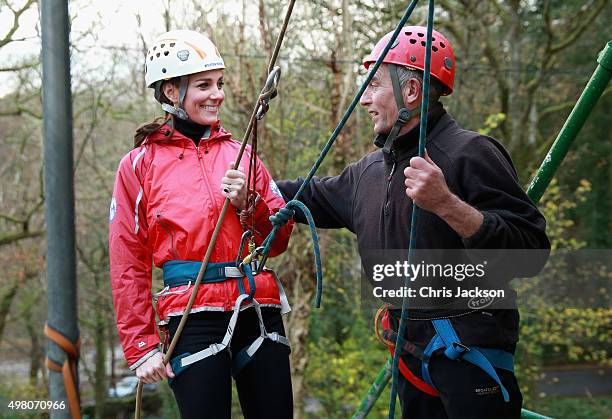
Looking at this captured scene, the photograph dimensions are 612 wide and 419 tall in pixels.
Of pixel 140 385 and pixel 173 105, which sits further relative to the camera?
pixel 173 105

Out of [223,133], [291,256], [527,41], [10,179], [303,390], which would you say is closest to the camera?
[223,133]

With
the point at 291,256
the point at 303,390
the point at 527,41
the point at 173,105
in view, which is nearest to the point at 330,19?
the point at 291,256

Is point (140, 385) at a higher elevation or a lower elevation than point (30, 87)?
lower

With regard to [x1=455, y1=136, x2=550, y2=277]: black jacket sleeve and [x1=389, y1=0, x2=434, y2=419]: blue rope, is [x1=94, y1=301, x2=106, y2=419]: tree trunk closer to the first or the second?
[x1=389, y1=0, x2=434, y2=419]: blue rope

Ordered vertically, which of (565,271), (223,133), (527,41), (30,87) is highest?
(527,41)

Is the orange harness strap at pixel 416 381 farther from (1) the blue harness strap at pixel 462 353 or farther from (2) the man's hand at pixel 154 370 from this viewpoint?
(2) the man's hand at pixel 154 370

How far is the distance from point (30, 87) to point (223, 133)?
929cm

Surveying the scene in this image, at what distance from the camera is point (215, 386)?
7.91 ft

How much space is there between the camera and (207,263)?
2.42m

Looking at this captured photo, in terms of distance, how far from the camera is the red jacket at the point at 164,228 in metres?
2.46

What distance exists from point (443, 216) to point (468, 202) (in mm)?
165

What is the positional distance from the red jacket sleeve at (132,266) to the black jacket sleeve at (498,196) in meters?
1.11

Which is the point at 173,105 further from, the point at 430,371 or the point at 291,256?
the point at 291,256

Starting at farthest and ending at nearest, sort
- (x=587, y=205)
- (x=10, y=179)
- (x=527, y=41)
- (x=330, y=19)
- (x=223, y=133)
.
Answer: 1. (x=587, y=205)
2. (x=527, y=41)
3. (x=10, y=179)
4. (x=330, y=19)
5. (x=223, y=133)
